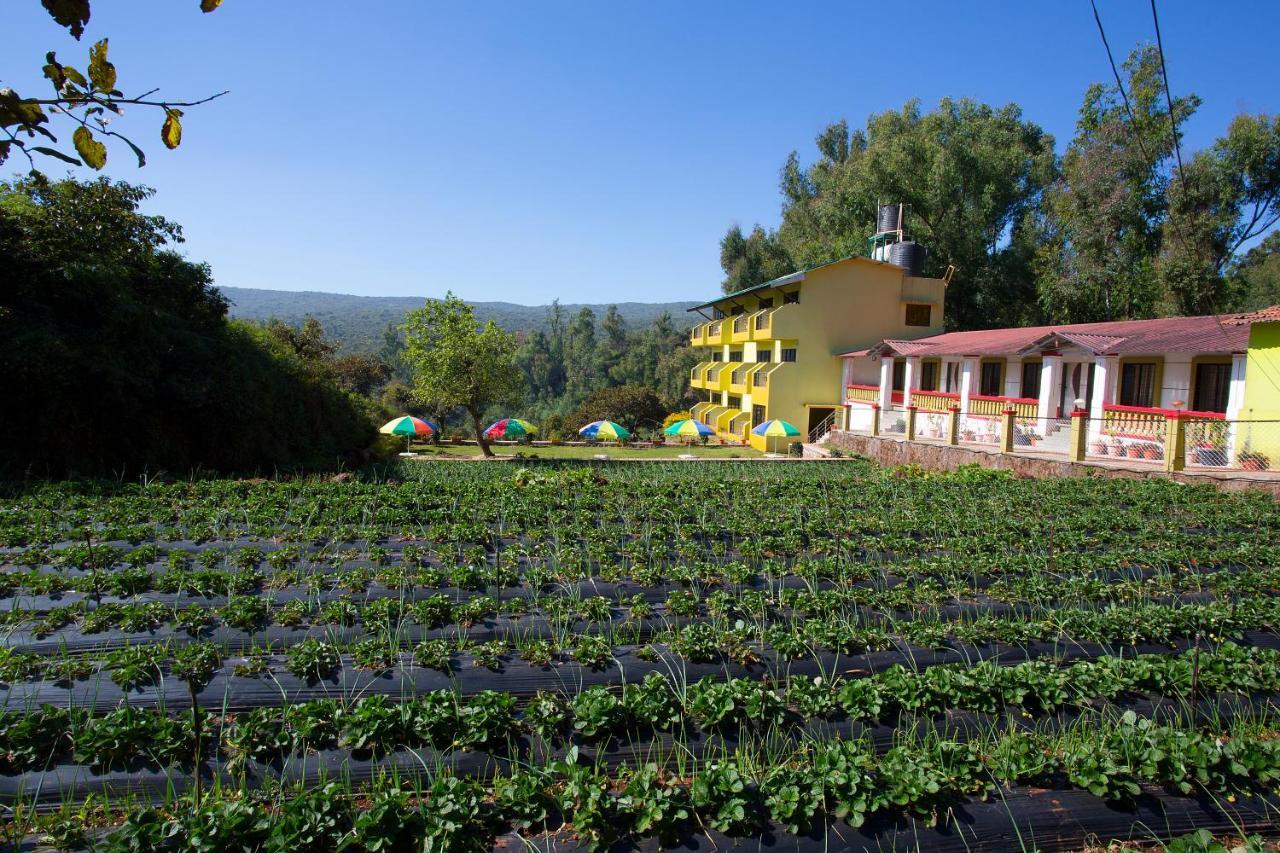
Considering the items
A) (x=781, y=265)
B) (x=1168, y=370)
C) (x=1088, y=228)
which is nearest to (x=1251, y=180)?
(x=1088, y=228)

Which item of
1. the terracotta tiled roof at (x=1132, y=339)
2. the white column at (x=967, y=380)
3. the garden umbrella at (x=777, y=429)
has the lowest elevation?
the garden umbrella at (x=777, y=429)

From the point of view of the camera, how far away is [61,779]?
11.7 feet

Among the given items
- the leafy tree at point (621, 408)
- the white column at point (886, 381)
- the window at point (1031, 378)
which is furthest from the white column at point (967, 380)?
the leafy tree at point (621, 408)

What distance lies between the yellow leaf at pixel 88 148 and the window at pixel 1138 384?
24369mm

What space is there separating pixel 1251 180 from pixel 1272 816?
121 ft

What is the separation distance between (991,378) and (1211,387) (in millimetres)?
8941

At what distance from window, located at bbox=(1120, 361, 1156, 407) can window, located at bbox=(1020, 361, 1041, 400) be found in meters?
3.62

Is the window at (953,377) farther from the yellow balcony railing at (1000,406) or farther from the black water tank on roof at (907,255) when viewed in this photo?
the black water tank on roof at (907,255)

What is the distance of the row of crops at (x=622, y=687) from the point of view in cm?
340

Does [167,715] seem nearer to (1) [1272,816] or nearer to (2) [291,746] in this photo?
(2) [291,746]

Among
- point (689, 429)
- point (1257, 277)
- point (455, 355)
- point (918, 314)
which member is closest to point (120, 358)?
point (455, 355)

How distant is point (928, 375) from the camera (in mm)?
31516

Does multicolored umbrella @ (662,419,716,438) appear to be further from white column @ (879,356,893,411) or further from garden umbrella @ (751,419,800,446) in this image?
white column @ (879,356,893,411)

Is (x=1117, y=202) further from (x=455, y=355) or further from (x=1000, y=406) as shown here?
(x=455, y=355)
